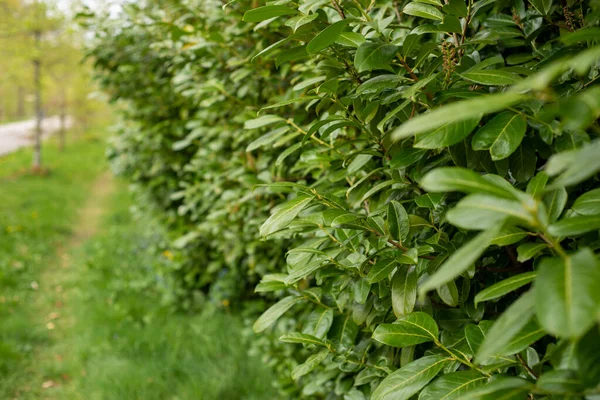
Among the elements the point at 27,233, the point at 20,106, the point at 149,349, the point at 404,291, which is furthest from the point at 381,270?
the point at 20,106

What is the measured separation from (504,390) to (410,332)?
29 centimetres

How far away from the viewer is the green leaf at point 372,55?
1.00 meters

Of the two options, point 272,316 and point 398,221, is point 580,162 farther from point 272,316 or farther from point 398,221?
point 272,316

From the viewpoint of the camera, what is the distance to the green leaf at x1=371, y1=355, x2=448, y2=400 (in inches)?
37.4

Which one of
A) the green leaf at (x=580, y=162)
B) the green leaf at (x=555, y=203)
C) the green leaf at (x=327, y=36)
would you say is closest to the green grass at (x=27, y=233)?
the green leaf at (x=327, y=36)

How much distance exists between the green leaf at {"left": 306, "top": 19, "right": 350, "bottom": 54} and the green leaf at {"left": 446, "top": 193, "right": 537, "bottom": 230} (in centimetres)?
50

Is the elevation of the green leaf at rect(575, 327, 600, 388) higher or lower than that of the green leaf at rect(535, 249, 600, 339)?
lower

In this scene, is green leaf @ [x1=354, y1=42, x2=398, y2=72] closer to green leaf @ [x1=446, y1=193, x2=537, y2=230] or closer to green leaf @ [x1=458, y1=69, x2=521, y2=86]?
green leaf @ [x1=458, y1=69, x2=521, y2=86]

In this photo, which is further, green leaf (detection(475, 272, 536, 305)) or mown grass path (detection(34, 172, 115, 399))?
mown grass path (detection(34, 172, 115, 399))

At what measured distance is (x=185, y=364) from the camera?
10.0 ft

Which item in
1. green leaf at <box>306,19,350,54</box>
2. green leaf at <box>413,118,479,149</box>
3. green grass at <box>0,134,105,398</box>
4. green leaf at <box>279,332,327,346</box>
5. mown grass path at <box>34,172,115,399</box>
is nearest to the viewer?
green leaf at <box>413,118,479,149</box>

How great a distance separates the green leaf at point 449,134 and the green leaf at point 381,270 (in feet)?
1.02

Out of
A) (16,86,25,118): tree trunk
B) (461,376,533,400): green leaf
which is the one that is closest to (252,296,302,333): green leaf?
(461,376,533,400): green leaf

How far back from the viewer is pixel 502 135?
0.87m
